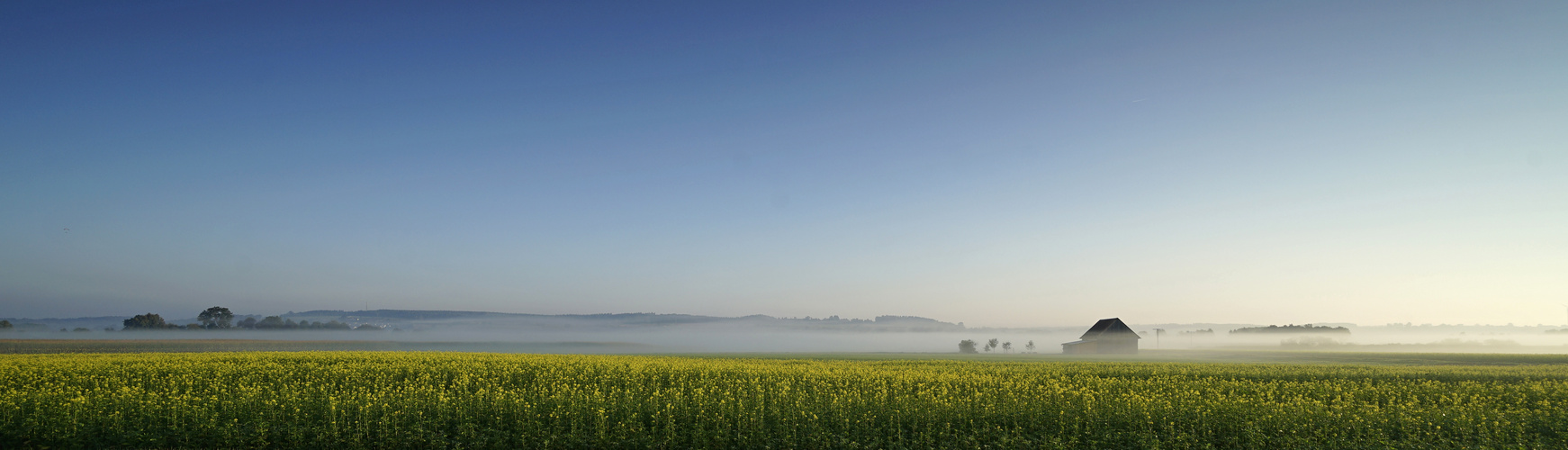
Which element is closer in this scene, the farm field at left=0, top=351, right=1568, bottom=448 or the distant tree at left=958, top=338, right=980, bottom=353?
the farm field at left=0, top=351, right=1568, bottom=448

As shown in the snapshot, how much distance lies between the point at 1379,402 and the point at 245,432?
105ft

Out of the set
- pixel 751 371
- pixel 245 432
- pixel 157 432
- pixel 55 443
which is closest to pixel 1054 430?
pixel 751 371

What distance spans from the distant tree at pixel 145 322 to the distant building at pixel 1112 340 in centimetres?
14649

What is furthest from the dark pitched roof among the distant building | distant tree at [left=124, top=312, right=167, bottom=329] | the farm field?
distant tree at [left=124, top=312, right=167, bottom=329]

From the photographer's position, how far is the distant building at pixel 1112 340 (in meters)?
97.7

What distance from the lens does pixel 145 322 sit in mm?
118188

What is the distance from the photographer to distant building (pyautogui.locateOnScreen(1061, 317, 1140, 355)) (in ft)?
320

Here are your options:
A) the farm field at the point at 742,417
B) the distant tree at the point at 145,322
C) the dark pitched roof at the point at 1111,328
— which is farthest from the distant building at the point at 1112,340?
the distant tree at the point at 145,322

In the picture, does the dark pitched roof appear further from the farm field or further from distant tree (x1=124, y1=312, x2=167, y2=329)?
distant tree (x1=124, y1=312, x2=167, y2=329)

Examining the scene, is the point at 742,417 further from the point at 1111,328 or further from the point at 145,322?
the point at 145,322

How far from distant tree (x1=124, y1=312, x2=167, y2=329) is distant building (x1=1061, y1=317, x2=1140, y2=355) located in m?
146

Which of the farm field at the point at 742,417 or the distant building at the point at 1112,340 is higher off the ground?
the farm field at the point at 742,417

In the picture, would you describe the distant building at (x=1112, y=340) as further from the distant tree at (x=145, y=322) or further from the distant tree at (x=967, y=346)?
the distant tree at (x=145, y=322)

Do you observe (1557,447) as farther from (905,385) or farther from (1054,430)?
(905,385)
